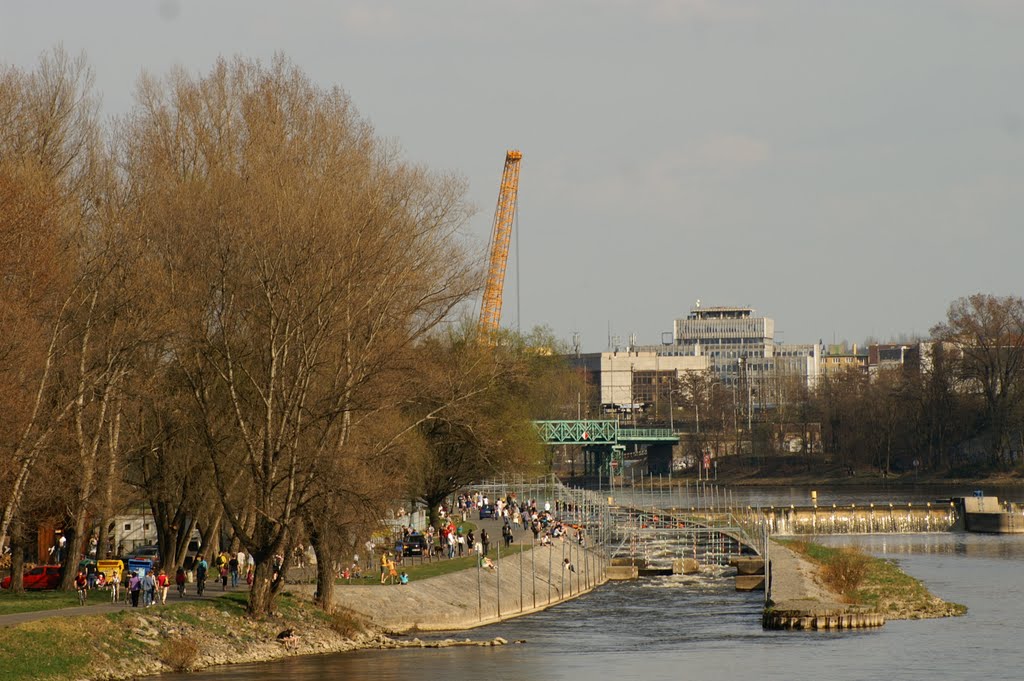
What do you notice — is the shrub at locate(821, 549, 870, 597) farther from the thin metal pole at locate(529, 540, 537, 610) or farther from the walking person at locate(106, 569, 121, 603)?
the walking person at locate(106, 569, 121, 603)

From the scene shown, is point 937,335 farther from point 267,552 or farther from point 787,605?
point 267,552

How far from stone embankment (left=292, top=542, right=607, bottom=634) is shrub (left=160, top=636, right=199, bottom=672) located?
382 inches

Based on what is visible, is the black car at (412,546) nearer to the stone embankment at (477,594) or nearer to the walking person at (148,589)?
the stone embankment at (477,594)

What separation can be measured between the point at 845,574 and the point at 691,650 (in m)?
18.3

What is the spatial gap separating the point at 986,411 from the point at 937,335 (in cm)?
1045

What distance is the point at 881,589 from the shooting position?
2571 inches

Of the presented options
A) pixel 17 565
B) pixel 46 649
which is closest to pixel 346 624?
pixel 17 565

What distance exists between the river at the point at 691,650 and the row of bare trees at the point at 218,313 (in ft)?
19.1

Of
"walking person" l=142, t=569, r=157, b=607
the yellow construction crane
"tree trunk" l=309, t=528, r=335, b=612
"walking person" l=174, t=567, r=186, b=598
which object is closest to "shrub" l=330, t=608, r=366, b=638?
"tree trunk" l=309, t=528, r=335, b=612

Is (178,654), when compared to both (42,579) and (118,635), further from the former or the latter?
(42,579)

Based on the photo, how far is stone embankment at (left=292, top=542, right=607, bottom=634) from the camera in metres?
55.6

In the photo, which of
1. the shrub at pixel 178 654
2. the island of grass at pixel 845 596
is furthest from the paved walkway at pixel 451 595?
the island of grass at pixel 845 596

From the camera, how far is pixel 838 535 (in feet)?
374

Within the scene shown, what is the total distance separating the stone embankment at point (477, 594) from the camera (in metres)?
55.6
